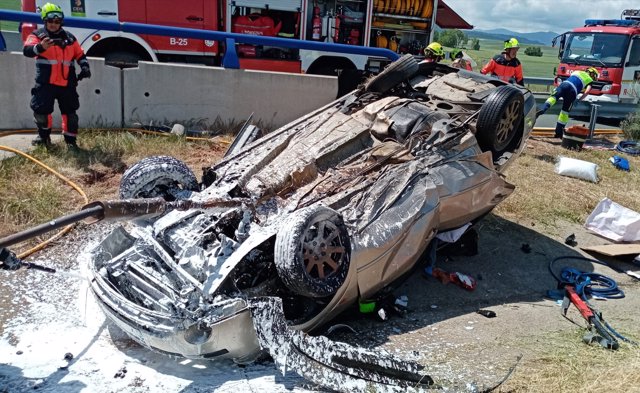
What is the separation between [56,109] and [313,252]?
5.71m

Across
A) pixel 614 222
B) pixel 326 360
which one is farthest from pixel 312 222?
pixel 614 222

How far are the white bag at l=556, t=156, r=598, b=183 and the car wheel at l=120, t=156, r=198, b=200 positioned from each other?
5915 millimetres

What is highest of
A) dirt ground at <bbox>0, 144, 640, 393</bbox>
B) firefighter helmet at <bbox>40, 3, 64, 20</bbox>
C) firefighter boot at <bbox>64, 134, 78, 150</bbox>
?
firefighter helmet at <bbox>40, 3, 64, 20</bbox>

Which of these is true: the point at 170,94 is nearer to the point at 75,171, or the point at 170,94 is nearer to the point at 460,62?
the point at 75,171

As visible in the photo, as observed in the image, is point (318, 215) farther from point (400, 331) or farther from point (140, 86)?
point (140, 86)

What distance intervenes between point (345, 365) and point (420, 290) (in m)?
1.66

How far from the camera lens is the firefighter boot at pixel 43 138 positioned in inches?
268

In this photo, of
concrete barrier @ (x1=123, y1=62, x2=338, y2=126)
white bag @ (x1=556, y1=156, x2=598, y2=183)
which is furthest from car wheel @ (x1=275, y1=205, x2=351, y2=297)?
white bag @ (x1=556, y1=156, x2=598, y2=183)

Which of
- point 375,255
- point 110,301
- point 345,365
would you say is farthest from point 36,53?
point 345,365

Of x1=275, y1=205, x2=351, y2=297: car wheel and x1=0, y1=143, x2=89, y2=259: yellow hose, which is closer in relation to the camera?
x1=275, y1=205, x2=351, y2=297: car wheel

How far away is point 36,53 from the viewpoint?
21.3 feet

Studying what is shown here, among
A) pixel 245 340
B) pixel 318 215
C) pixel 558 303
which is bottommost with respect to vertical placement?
pixel 558 303

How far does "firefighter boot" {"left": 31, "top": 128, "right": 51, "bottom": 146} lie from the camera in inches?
268

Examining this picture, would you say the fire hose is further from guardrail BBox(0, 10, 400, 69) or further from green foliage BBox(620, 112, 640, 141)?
green foliage BBox(620, 112, 640, 141)
